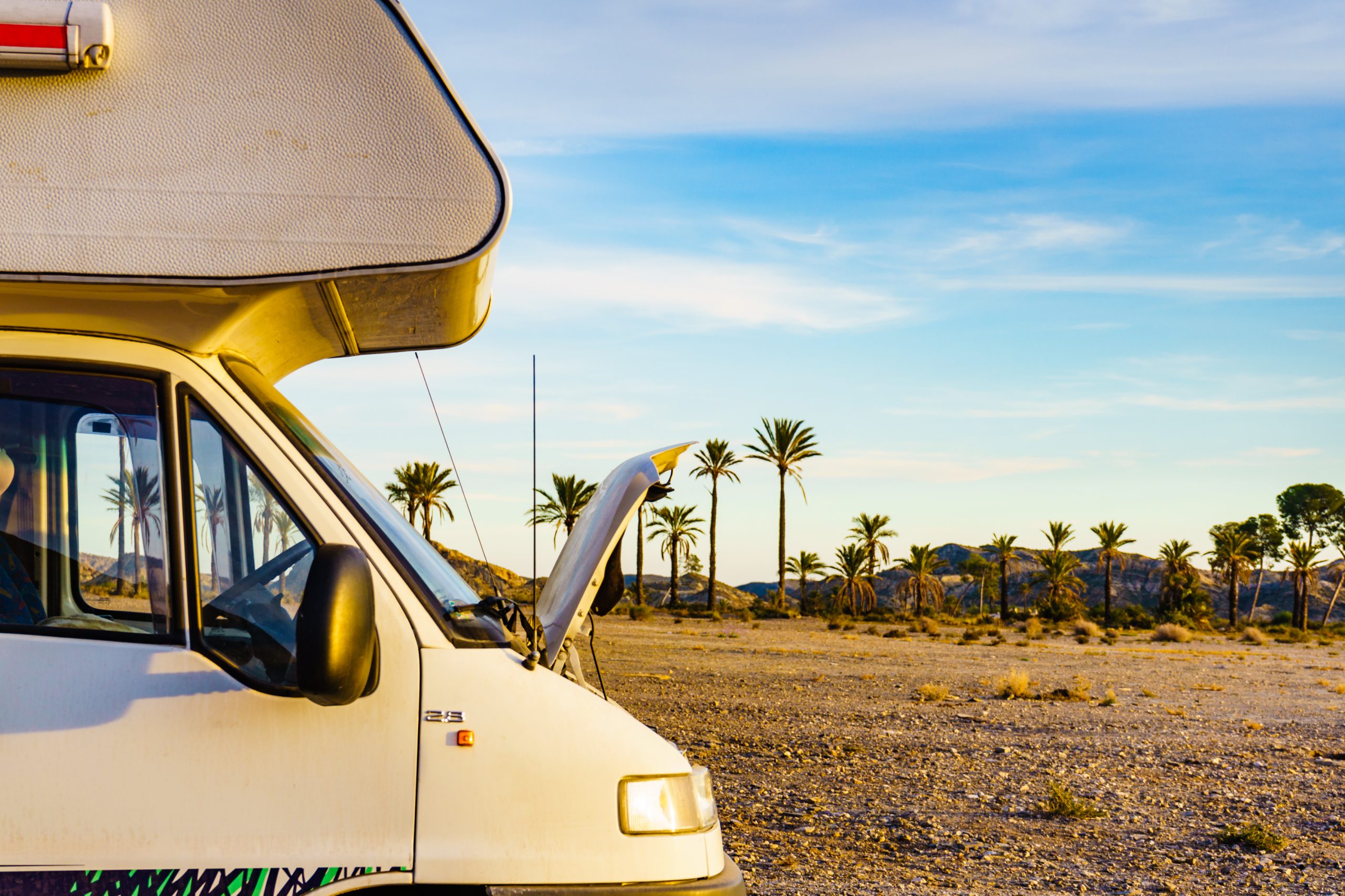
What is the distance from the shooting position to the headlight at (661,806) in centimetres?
247

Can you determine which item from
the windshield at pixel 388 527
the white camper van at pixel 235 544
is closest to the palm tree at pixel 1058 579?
the windshield at pixel 388 527

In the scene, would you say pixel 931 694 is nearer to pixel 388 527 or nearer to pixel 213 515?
pixel 388 527

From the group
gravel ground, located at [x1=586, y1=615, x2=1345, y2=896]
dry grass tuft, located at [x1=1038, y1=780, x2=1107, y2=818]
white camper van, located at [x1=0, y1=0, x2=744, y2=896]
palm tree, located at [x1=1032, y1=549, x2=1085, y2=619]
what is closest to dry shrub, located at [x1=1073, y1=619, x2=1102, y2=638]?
gravel ground, located at [x1=586, y1=615, x2=1345, y2=896]

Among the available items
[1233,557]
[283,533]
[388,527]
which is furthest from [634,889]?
[1233,557]

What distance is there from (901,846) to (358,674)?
5.78m

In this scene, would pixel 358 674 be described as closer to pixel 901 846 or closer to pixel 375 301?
pixel 375 301

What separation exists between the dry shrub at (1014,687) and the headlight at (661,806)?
48.0 ft

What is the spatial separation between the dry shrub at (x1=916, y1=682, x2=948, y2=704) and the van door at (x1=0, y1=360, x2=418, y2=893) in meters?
13.8

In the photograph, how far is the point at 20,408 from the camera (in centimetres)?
257

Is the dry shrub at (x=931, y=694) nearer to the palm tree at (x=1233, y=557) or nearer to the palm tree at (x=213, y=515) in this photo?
the palm tree at (x=213, y=515)

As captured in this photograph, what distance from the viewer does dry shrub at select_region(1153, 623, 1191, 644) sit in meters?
38.0

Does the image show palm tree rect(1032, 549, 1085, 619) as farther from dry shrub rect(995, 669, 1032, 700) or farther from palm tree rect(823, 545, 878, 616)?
dry shrub rect(995, 669, 1032, 700)

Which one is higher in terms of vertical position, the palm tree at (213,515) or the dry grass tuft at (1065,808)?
the palm tree at (213,515)

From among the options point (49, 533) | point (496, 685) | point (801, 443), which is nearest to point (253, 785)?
point (496, 685)
